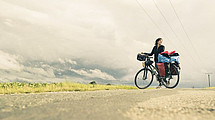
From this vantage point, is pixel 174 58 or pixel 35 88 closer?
pixel 174 58

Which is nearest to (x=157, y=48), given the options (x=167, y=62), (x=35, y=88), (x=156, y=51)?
(x=156, y=51)

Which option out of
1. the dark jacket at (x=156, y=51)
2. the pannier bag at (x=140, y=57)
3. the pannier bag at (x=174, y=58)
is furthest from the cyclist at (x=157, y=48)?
the pannier bag at (x=174, y=58)

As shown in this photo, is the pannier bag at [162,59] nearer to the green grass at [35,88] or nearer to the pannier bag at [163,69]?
the pannier bag at [163,69]

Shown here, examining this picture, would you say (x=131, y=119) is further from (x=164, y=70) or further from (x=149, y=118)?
(x=164, y=70)

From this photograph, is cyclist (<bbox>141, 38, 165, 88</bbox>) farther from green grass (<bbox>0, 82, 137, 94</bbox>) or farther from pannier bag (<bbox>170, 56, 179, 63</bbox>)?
green grass (<bbox>0, 82, 137, 94</bbox>)

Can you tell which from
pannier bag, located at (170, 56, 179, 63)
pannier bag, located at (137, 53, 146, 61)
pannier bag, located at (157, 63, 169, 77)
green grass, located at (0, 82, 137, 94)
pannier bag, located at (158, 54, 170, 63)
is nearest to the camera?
green grass, located at (0, 82, 137, 94)

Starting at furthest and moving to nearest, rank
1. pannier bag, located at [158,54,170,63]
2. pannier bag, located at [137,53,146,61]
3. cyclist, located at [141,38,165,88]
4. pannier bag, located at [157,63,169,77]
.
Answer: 1. pannier bag, located at [137,53,146,61]
2. cyclist, located at [141,38,165,88]
3. pannier bag, located at [157,63,169,77]
4. pannier bag, located at [158,54,170,63]

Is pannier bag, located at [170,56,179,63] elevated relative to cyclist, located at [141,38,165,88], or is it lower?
lower

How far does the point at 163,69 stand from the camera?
8172 millimetres

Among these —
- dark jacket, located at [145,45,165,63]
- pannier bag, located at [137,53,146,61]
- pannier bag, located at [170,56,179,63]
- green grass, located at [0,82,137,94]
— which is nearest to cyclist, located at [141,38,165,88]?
dark jacket, located at [145,45,165,63]

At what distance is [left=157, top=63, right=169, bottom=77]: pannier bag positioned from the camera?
26.5 ft

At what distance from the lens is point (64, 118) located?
6.57 ft

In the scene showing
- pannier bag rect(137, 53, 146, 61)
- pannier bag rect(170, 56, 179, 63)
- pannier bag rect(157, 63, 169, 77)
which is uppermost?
pannier bag rect(137, 53, 146, 61)

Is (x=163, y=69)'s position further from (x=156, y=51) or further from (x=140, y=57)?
(x=140, y=57)
